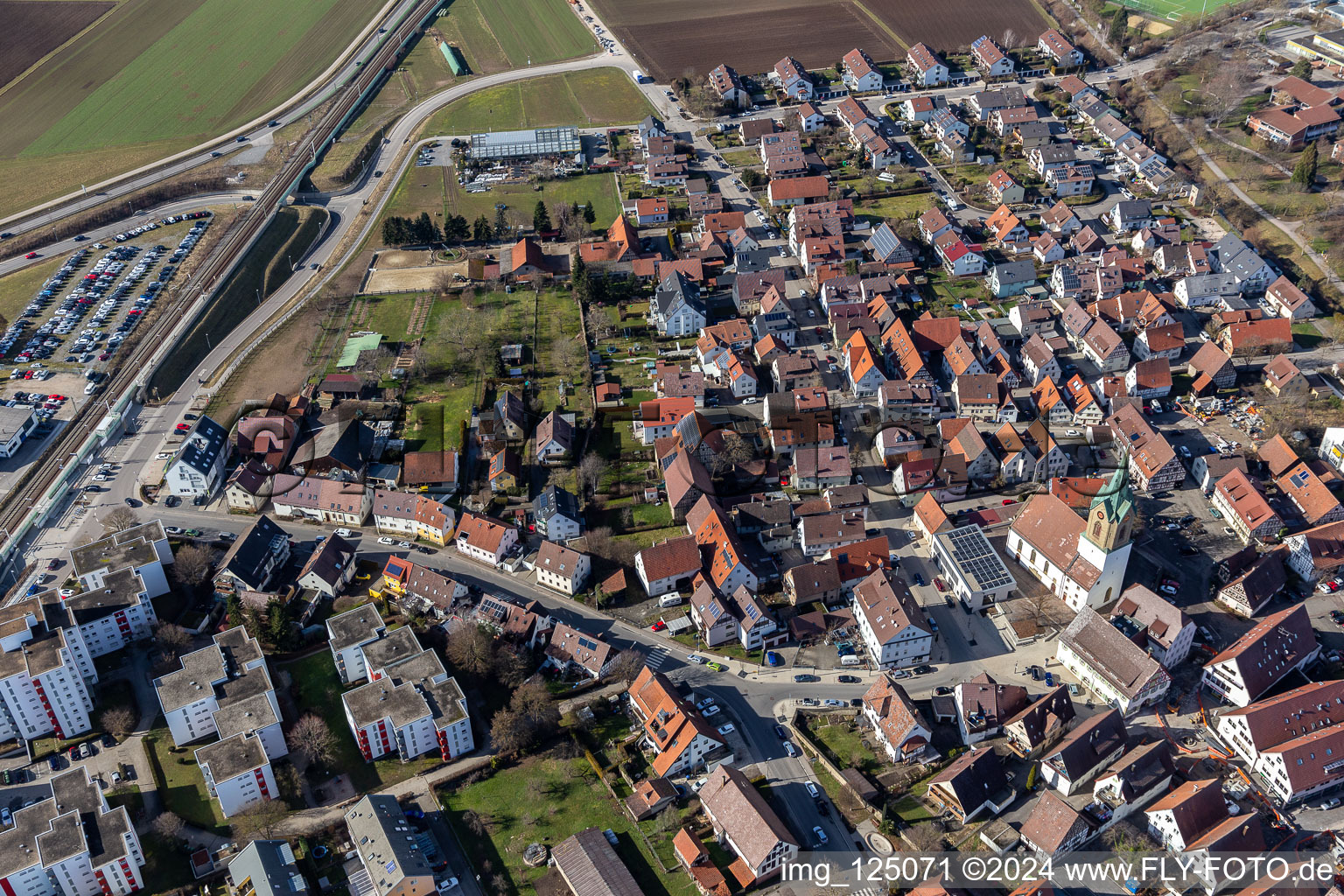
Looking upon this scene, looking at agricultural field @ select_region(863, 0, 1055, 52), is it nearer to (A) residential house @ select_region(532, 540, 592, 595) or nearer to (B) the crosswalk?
(A) residential house @ select_region(532, 540, 592, 595)

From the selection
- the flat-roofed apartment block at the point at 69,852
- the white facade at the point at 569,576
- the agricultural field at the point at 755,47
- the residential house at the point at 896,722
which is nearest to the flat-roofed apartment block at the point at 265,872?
the flat-roofed apartment block at the point at 69,852

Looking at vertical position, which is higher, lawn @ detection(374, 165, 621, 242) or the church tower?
lawn @ detection(374, 165, 621, 242)

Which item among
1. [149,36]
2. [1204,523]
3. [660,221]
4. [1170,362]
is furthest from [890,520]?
[149,36]

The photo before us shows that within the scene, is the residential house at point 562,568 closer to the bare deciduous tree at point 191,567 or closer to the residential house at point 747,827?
the residential house at point 747,827

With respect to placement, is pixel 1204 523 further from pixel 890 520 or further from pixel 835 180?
pixel 835 180

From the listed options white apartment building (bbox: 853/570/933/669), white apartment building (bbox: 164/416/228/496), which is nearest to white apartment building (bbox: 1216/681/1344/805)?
white apartment building (bbox: 853/570/933/669)

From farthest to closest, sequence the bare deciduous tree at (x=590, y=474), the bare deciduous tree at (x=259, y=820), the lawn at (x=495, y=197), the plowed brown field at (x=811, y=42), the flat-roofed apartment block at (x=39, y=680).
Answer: the plowed brown field at (x=811, y=42), the lawn at (x=495, y=197), the bare deciduous tree at (x=590, y=474), the flat-roofed apartment block at (x=39, y=680), the bare deciduous tree at (x=259, y=820)
